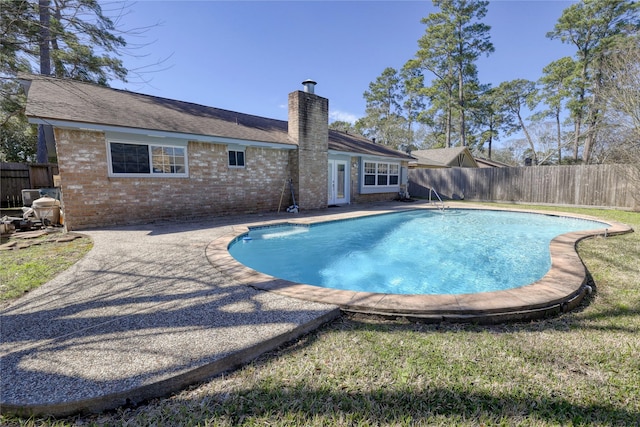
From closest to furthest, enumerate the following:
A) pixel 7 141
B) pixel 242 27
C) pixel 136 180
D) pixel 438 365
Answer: pixel 438 365, pixel 136 180, pixel 242 27, pixel 7 141

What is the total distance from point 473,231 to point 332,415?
903 cm

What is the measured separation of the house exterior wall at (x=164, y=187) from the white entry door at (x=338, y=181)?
2.92 meters

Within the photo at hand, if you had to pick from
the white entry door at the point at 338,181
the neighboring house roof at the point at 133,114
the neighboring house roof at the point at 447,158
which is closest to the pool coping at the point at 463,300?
the neighboring house roof at the point at 133,114

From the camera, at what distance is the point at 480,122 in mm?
35344

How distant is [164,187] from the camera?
8.66 metres

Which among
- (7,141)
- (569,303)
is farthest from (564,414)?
(7,141)

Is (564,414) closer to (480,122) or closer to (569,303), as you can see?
(569,303)

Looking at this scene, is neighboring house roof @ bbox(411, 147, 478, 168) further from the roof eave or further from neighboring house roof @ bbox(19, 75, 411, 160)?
the roof eave

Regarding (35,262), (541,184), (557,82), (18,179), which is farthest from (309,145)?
(557,82)

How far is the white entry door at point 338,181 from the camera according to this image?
13771mm

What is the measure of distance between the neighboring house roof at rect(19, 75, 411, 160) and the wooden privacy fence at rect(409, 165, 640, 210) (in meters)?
9.62

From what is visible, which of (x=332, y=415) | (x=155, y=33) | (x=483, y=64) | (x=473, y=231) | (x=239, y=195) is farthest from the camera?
(x=483, y=64)

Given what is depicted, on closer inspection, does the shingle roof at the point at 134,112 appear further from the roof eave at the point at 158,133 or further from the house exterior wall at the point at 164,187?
the house exterior wall at the point at 164,187

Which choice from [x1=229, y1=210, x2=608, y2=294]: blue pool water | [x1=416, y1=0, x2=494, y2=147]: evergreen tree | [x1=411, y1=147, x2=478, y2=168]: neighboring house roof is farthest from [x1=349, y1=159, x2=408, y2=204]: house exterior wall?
[x1=416, y1=0, x2=494, y2=147]: evergreen tree
